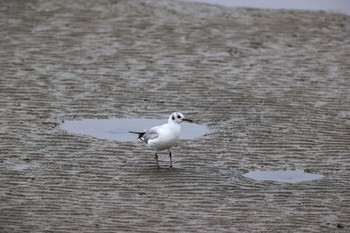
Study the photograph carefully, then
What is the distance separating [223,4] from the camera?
25.5m

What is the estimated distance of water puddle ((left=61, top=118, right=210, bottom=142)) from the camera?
Result: 53.6 feet

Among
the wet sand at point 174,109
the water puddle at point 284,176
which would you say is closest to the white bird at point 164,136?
the wet sand at point 174,109

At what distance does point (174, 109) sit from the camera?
58.1ft

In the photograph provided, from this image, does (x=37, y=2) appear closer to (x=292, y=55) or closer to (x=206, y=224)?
(x=292, y=55)

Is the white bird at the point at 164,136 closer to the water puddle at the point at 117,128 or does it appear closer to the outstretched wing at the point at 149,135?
the outstretched wing at the point at 149,135

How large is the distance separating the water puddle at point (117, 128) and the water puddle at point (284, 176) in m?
2.01

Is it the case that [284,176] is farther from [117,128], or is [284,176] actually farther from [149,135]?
[117,128]

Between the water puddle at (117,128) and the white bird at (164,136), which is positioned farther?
the water puddle at (117,128)

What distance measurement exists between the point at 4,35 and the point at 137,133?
25.2ft

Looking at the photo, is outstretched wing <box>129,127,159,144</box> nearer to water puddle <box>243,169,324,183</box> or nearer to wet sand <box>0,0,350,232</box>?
wet sand <box>0,0,350,232</box>

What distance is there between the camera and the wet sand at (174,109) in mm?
12953

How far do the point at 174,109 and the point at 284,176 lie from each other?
3598 mm

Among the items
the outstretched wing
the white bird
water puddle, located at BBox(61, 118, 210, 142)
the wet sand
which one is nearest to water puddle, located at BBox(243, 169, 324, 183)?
the wet sand

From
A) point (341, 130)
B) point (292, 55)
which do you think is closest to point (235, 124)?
point (341, 130)
